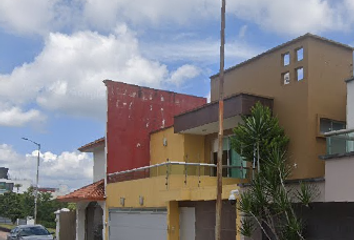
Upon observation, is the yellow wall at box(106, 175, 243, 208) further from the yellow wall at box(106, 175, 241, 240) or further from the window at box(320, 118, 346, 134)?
the window at box(320, 118, 346, 134)

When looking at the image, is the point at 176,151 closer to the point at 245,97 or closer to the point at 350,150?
the point at 245,97

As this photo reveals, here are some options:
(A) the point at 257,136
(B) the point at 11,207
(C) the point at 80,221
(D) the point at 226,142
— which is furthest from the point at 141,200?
(B) the point at 11,207

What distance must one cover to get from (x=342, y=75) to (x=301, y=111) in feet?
7.90

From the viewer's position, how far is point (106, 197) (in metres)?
25.2

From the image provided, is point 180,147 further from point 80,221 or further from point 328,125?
point 80,221

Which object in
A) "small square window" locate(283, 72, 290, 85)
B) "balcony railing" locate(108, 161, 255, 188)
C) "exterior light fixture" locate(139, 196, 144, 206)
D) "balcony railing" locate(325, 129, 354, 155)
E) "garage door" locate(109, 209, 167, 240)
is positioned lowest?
"garage door" locate(109, 209, 167, 240)

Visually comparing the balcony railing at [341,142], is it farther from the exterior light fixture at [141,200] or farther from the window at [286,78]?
the exterior light fixture at [141,200]

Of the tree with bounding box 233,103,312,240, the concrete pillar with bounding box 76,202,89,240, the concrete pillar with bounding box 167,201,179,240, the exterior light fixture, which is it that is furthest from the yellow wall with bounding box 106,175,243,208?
the concrete pillar with bounding box 76,202,89,240

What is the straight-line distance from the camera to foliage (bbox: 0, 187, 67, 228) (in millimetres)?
60378

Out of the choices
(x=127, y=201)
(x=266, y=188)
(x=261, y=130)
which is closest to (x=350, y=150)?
(x=266, y=188)

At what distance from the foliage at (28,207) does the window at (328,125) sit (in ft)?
147

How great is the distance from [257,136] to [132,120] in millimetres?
9841

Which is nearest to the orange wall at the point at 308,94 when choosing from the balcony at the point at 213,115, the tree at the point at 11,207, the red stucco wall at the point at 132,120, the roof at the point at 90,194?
the balcony at the point at 213,115

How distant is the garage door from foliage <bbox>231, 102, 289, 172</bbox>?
4.31m
